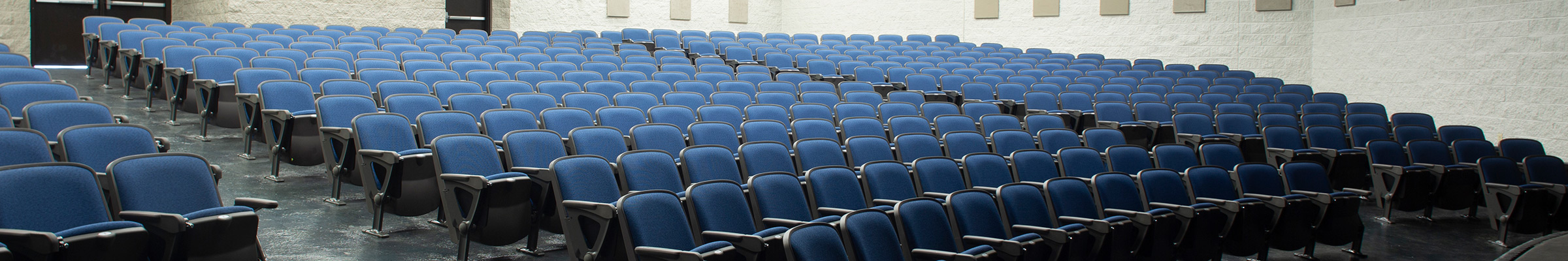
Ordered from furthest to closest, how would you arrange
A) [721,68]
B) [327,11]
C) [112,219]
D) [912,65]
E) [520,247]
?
[327,11]
[912,65]
[721,68]
[520,247]
[112,219]

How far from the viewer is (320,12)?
787cm

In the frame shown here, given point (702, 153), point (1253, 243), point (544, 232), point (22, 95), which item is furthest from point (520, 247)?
point (1253, 243)

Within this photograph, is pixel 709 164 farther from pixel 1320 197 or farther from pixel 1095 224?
pixel 1320 197

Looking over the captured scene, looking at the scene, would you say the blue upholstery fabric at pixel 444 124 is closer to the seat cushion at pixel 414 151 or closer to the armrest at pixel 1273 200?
the seat cushion at pixel 414 151

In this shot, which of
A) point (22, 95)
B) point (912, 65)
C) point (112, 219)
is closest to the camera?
point (112, 219)

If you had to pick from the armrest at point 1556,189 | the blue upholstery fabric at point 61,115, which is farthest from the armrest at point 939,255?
the armrest at point 1556,189

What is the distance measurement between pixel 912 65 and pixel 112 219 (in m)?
5.50

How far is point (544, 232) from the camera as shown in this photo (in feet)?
10.1

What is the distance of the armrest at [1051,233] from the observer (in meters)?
2.52

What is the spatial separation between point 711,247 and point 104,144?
5.39 feet

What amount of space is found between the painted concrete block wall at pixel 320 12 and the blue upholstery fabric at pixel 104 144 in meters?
5.46

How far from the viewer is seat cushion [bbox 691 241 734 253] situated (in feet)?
6.89

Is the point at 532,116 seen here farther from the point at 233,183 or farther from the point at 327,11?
the point at 327,11

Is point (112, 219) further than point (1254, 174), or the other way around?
point (1254, 174)
